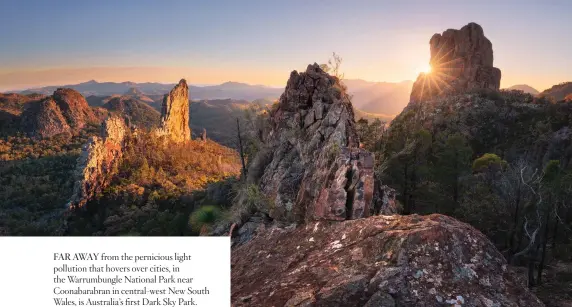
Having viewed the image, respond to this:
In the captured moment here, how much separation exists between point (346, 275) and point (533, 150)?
53972 mm

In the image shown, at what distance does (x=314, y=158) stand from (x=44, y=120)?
123162 mm

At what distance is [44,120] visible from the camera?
110312mm

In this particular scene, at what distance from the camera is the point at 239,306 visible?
5.19 m

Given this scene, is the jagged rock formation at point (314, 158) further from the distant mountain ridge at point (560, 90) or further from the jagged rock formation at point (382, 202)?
the distant mountain ridge at point (560, 90)

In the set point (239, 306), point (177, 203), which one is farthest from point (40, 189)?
point (239, 306)

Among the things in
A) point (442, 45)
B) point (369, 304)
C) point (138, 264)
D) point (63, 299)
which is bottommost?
point (63, 299)

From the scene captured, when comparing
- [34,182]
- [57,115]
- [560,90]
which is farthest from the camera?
[57,115]

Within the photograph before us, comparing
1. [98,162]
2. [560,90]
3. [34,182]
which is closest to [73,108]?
[34,182]

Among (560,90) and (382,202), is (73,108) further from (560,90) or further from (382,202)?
(560,90)

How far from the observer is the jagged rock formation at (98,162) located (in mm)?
67750

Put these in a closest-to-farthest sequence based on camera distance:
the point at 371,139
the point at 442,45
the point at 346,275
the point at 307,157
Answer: the point at 346,275 → the point at 307,157 → the point at 371,139 → the point at 442,45

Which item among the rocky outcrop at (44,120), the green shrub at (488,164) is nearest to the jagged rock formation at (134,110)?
the rocky outcrop at (44,120)

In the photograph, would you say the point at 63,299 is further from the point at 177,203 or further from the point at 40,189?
the point at 40,189

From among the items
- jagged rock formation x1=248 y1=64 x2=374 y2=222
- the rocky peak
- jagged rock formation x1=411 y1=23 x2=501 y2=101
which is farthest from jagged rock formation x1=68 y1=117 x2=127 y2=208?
jagged rock formation x1=411 y1=23 x2=501 y2=101
